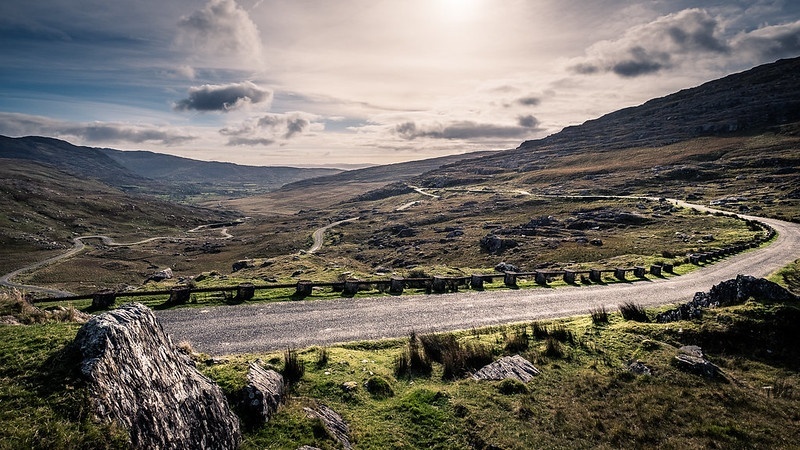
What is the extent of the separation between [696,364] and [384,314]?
15262 mm

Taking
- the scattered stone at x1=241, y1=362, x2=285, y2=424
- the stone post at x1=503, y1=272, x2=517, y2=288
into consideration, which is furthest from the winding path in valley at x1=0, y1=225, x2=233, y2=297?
the stone post at x1=503, y1=272, x2=517, y2=288

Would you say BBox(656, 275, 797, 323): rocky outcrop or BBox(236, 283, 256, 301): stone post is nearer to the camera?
BBox(656, 275, 797, 323): rocky outcrop

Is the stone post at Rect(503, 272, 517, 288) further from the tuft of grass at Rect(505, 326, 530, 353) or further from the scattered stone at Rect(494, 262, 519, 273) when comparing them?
the tuft of grass at Rect(505, 326, 530, 353)

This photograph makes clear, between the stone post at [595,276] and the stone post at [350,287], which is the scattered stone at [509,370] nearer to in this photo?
Answer: the stone post at [350,287]

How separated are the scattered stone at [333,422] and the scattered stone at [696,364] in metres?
13.7

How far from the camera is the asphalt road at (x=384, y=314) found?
19.6 meters

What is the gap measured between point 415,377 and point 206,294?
17282 millimetres

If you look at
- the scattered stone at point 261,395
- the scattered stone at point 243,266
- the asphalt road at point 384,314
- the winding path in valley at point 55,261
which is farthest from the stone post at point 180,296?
the scattered stone at point 243,266

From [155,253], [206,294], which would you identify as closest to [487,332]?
[206,294]

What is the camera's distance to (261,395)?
1134 centimetres

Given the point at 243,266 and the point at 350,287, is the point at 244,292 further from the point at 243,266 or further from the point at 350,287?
the point at 243,266

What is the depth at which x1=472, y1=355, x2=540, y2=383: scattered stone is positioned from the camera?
1570cm

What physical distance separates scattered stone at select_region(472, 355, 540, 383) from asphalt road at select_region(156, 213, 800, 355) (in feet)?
18.1

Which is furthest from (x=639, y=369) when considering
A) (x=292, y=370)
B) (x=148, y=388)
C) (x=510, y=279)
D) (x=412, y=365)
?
(x=148, y=388)
